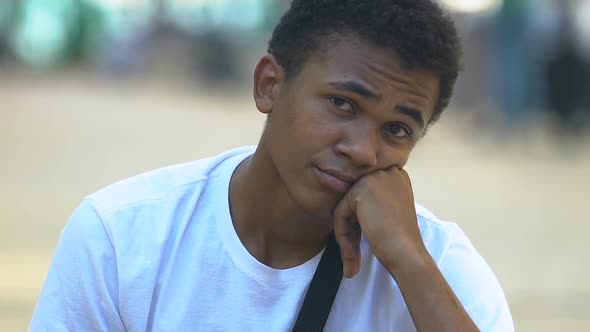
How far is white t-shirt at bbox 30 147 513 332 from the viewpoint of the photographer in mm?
2730

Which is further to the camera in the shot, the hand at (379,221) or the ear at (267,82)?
the ear at (267,82)

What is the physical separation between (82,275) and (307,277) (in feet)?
1.91

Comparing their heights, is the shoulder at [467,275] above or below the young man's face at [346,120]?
below

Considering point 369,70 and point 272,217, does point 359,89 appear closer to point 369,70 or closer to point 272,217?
point 369,70

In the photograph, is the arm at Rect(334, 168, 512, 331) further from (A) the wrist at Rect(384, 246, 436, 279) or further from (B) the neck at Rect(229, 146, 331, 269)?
(B) the neck at Rect(229, 146, 331, 269)

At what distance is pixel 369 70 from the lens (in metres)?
2.78

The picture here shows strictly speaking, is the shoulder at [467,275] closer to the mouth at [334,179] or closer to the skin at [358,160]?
the skin at [358,160]

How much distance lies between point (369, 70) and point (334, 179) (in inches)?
11.2

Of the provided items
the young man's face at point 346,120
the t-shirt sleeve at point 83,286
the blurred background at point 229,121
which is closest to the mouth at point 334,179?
the young man's face at point 346,120

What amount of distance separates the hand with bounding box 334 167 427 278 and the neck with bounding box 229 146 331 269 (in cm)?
16

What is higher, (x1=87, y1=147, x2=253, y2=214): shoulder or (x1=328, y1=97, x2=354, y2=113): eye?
(x1=328, y1=97, x2=354, y2=113): eye

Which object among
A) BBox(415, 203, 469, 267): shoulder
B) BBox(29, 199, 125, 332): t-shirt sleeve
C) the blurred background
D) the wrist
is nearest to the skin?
the wrist

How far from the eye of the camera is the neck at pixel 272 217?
9.74 ft

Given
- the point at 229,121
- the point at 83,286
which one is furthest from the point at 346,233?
the point at 229,121
